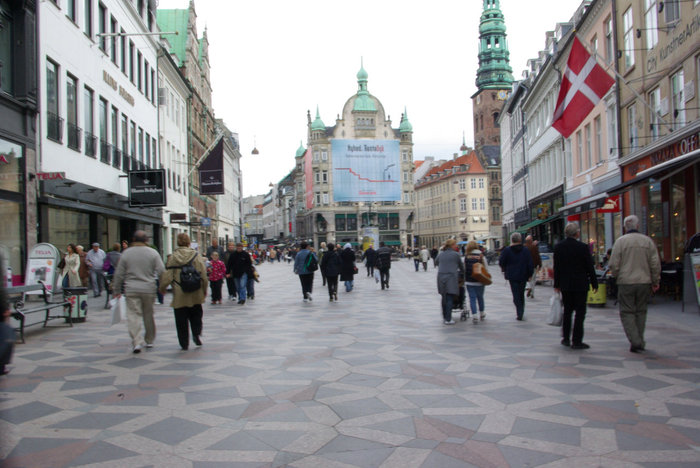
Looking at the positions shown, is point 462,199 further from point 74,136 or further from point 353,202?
point 74,136

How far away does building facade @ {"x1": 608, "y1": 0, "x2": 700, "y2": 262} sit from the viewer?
53.3 feet

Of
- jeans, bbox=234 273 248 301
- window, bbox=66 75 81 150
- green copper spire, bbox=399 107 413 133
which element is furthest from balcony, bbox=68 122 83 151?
green copper spire, bbox=399 107 413 133

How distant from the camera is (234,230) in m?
78.3

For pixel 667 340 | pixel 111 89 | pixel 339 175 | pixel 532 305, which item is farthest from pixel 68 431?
pixel 339 175

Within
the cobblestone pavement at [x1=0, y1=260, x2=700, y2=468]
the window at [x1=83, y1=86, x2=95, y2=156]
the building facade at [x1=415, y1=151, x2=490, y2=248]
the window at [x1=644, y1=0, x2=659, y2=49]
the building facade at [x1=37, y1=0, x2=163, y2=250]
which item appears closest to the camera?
the cobblestone pavement at [x1=0, y1=260, x2=700, y2=468]

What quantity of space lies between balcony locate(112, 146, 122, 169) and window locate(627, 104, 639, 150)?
1964cm

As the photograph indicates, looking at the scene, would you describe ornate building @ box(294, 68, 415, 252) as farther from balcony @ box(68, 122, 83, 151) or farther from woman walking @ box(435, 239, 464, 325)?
woman walking @ box(435, 239, 464, 325)

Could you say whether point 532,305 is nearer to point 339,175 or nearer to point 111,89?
point 111,89

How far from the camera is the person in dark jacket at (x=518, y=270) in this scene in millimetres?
12508

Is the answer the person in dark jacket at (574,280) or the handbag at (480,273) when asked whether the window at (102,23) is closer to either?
the handbag at (480,273)

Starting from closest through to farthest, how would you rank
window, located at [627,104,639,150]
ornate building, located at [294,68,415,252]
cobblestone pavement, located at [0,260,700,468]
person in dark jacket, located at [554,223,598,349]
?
cobblestone pavement, located at [0,260,700,468], person in dark jacket, located at [554,223,598,349], window, located at [627,104,639,150], ornate building, located at [294,68,415,252]

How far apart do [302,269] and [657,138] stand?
37.9ft

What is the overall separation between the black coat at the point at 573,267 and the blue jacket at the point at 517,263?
11.1 feet

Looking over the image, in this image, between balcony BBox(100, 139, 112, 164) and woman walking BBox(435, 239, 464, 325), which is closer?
woman walking BBox(435, 239, 464, 325)
